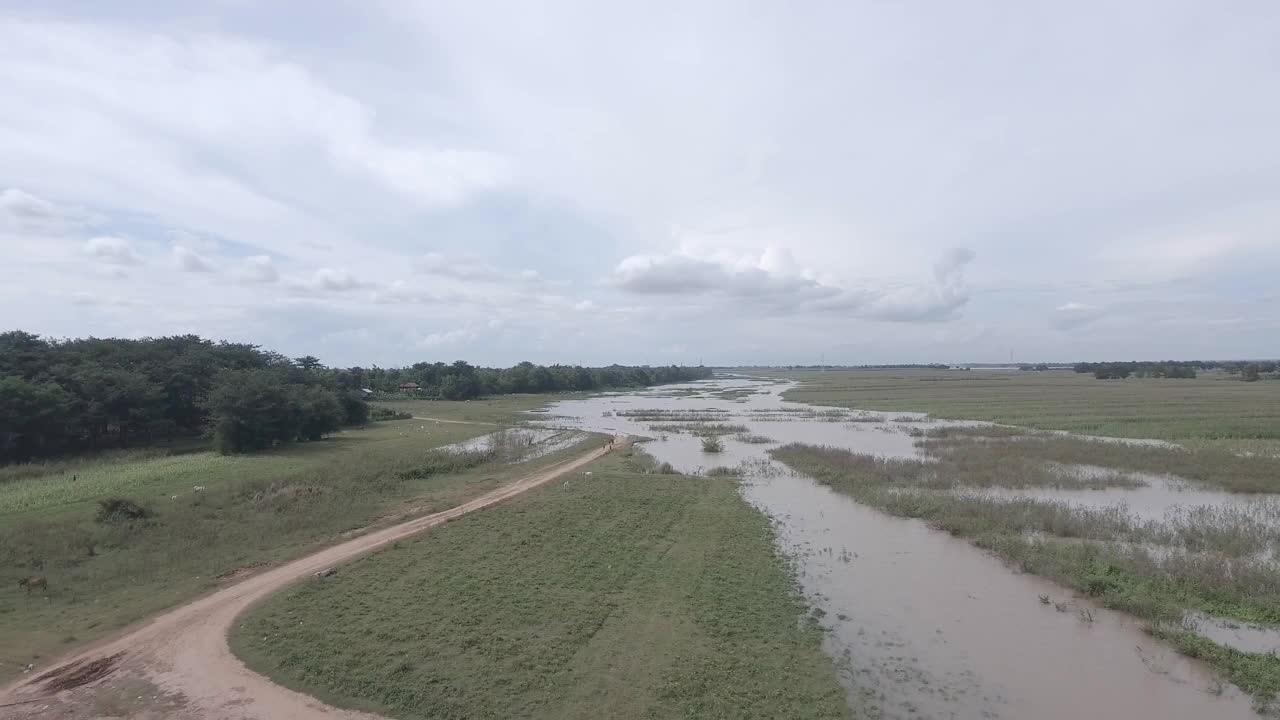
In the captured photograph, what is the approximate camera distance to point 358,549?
1401 cm

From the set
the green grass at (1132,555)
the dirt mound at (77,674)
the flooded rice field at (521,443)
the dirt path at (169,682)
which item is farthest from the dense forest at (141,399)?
the green grass at (1132,555)

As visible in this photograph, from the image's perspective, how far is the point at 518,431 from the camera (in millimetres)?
43250

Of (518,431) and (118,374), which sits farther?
(518,431)

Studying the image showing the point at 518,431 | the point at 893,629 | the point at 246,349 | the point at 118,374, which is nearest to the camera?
the point at 893,629

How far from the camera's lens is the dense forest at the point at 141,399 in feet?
89.1

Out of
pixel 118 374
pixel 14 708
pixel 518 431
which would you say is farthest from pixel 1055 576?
pixel 118 374

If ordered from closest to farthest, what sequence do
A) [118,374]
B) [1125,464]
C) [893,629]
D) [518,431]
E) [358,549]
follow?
[893,629] → [358,549] → [1125,464] → [118,374] → [518,431]

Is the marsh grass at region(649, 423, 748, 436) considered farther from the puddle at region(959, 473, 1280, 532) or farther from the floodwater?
the floodwater

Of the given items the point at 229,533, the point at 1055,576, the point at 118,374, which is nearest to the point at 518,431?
the point at 118,374

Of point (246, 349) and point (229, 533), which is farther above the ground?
point (246, 349)

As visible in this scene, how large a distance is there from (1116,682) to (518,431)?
3784cm

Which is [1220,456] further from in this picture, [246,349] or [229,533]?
[246,349]

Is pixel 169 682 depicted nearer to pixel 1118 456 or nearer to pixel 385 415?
pixel 1118 456

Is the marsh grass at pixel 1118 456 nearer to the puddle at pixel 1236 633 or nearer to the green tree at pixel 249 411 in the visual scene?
the puddle at pixel 1236 633
